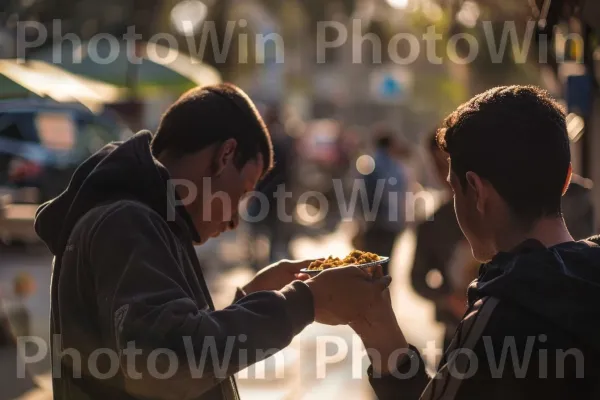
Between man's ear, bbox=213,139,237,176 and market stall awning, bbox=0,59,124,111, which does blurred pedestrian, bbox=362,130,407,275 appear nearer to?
market stall awning, bbox=0,59,124,111

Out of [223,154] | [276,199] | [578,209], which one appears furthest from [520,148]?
[276,199]

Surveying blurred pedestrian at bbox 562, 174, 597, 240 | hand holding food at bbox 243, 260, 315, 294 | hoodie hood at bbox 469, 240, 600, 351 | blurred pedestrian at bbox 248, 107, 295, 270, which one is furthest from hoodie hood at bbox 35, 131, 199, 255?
blurred pedestrian at bbox 248, 107, 295, 270

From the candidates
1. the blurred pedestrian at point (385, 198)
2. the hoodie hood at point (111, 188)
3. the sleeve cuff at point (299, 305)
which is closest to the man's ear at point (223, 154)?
the hoodie hood at point (111, 188)

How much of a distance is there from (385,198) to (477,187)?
31.8 ft

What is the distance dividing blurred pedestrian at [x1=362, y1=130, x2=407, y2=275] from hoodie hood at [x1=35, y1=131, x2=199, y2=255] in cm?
877

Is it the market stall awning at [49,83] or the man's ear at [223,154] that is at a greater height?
A: the market stall awning at [49,83]

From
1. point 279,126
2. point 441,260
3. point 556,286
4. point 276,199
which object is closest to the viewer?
point 556,286

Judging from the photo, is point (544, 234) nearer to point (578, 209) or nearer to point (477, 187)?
point (477, 187)

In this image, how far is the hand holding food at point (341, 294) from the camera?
103 inches

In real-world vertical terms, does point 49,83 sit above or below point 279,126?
above

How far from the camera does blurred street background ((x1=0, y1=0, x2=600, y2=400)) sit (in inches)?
275

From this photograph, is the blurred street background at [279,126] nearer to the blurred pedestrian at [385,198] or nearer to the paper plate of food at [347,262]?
the blurred pedestrian at [385,198]

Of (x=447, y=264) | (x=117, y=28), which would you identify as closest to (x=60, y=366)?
(x=447, y=264)

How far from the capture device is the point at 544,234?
2279 millimetres
